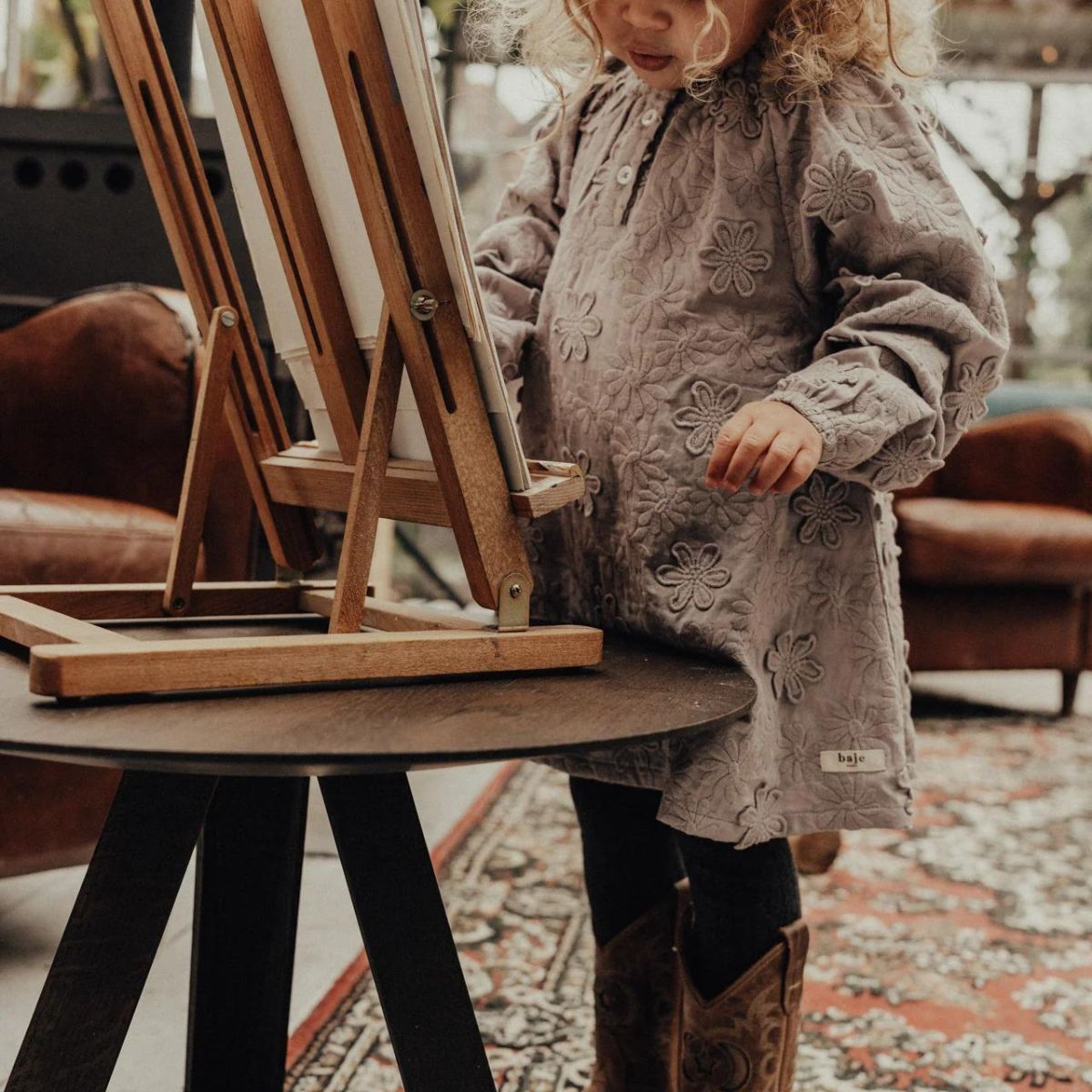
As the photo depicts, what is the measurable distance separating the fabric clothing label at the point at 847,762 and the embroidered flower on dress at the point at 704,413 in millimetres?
213

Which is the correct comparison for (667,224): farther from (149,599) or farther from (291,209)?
(149,599)

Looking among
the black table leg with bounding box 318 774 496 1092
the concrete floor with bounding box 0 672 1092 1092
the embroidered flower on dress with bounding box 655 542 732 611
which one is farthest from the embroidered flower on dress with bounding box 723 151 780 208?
the concrete floor with bounding box 0 672 1092 1092

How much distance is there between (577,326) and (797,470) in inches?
10.2

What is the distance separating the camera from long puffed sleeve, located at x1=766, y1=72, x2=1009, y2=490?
0.74m

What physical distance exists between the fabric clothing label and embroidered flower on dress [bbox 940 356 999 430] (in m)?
0.22

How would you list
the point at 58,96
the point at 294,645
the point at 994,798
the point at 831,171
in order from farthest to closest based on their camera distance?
the point at 58,96 → the point at 994,798 → the point at 831,171 → the point at 294,645

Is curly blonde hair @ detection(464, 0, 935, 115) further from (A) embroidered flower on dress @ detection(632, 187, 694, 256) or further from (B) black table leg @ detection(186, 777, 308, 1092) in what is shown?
(B) black table leg @ detection(186, 777, 308, 1092)

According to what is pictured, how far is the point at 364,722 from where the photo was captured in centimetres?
58

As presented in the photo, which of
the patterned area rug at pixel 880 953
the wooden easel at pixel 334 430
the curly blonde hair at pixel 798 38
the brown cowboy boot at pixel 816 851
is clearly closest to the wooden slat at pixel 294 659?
the wooden easel at pixel 334 430

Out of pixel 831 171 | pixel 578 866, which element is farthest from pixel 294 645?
pixel 578 866

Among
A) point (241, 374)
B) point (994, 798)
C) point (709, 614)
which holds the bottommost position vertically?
point (994, 798)

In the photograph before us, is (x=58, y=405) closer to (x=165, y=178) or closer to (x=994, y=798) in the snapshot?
(x=165, y=178)

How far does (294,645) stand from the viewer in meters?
0.63

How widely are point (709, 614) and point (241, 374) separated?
359 mm
